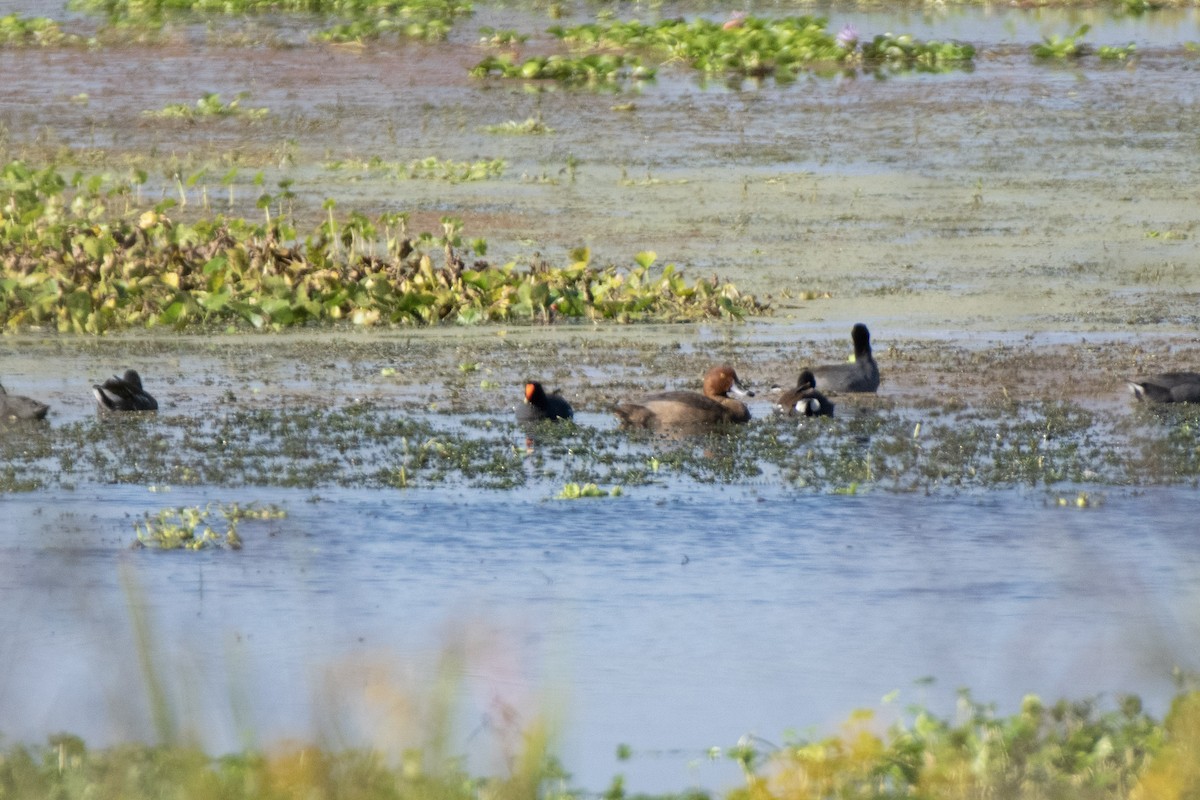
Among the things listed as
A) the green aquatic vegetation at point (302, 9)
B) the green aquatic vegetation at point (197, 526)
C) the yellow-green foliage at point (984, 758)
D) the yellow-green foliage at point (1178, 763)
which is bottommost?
the green aquatic vegetation at point (302, 9)

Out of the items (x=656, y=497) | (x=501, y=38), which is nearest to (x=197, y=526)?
(x=656, y=497)

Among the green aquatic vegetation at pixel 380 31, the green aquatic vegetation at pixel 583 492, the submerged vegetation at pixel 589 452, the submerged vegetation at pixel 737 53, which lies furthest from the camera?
the green aquatic vegetation at pixel 380 31

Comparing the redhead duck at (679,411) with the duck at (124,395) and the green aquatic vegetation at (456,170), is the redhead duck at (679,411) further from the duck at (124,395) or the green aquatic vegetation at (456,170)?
the green aquatic vegetation at (456,170)

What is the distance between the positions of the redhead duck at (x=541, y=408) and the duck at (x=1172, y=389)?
3.19 metres

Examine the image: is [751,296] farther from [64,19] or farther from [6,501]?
[64,19]

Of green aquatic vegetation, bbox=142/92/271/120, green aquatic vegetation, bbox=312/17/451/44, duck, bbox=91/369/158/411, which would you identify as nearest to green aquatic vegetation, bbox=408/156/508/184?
green aquatic vegetation, bbox=142/92/271/120

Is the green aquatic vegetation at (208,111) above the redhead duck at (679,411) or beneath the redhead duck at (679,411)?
beneath

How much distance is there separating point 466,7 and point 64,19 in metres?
8.13

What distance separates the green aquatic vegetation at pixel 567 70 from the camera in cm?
3178

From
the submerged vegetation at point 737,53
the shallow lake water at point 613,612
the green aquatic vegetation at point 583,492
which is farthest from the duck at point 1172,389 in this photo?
the submerged vegetation at point 737,53

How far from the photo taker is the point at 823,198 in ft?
66.1

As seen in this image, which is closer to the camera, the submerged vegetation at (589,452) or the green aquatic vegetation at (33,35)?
the submerged vegetation at (589,452)

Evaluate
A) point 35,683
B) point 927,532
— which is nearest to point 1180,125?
point 927,532

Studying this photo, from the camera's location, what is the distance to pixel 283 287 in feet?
47.4
